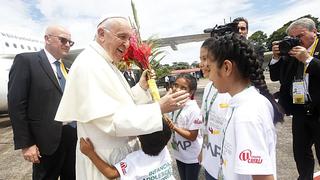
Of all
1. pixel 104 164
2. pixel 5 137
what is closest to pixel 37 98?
pixel 104 164

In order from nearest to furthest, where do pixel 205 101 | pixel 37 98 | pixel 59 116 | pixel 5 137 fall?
pixel 59 116 → pixel 205 101 → pixel 37 98 → pixel 5 137

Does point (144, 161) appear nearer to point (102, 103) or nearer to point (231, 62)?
point (102, 103)

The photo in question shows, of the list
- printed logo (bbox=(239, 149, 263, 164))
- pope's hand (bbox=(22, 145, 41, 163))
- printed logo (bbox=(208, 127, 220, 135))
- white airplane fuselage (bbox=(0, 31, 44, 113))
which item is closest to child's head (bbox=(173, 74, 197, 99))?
printed logo (bbox=(208, 127, 220, 135))

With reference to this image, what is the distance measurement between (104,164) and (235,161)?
2.76ft

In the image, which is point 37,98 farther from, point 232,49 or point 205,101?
point 232,49

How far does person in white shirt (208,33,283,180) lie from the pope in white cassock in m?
0.35

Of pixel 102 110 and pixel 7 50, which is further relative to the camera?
pixel 7 50

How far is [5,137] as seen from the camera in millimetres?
8352

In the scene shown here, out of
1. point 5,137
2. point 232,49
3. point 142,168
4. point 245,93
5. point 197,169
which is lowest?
point 5,137

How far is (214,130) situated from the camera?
2.41 meters

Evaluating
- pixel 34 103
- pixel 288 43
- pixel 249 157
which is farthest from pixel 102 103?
pixel 288 43

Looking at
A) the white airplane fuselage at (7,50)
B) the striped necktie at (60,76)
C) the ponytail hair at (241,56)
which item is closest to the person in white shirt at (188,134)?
the striped necktie at (60,76)

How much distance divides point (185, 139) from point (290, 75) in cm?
153

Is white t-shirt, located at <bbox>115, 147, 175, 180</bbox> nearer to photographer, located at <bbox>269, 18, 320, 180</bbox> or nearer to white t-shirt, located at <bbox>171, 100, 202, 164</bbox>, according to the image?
white t-shirt, located at <bbox>171, 100, 202, 164</bbox>
